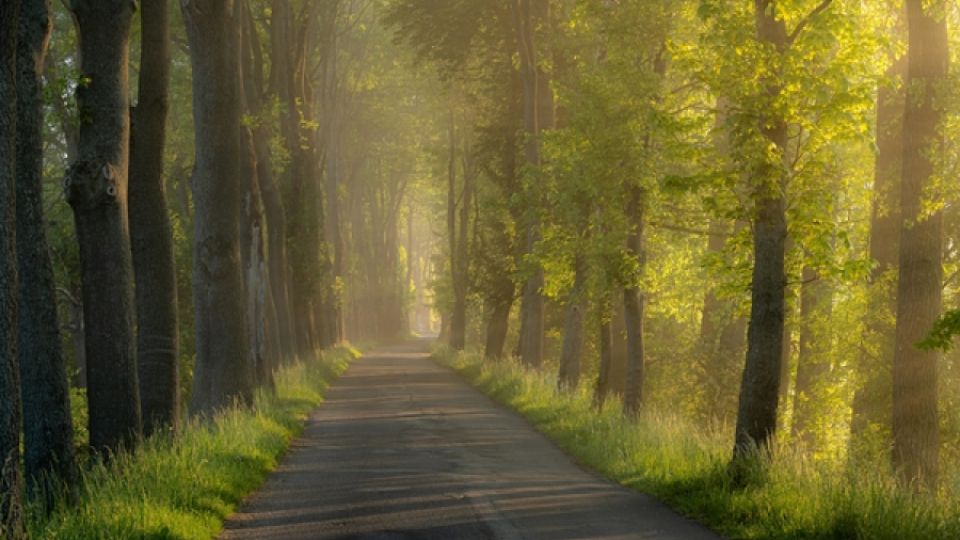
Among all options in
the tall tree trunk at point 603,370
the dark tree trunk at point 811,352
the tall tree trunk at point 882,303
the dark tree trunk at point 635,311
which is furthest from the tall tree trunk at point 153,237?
the dark tree trunk at point 811,352

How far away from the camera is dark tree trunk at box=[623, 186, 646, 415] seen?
22.3m

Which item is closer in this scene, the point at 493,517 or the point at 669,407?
the point at 493,517

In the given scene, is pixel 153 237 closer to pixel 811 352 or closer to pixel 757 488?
pixel 757 488

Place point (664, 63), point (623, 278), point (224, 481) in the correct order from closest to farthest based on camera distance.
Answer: point (224, 481)
point (623, 278)
point (664, 63)

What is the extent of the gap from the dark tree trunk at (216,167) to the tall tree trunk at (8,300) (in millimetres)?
11294

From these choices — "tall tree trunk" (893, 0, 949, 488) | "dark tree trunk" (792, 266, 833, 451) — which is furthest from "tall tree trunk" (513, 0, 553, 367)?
"tall tree trunk" (893, 0, 949, 488)

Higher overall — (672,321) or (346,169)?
(346,169)

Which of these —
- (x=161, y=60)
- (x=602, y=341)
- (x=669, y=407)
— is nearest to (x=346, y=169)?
(x=669, y=407)

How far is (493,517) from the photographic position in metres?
11.8

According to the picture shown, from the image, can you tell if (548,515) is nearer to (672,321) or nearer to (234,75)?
(234,75)

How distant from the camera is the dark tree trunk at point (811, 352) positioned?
1209 inches

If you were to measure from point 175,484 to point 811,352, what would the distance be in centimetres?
2281

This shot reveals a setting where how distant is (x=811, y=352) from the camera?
31500 mm

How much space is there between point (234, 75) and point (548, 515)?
11.1 metres
